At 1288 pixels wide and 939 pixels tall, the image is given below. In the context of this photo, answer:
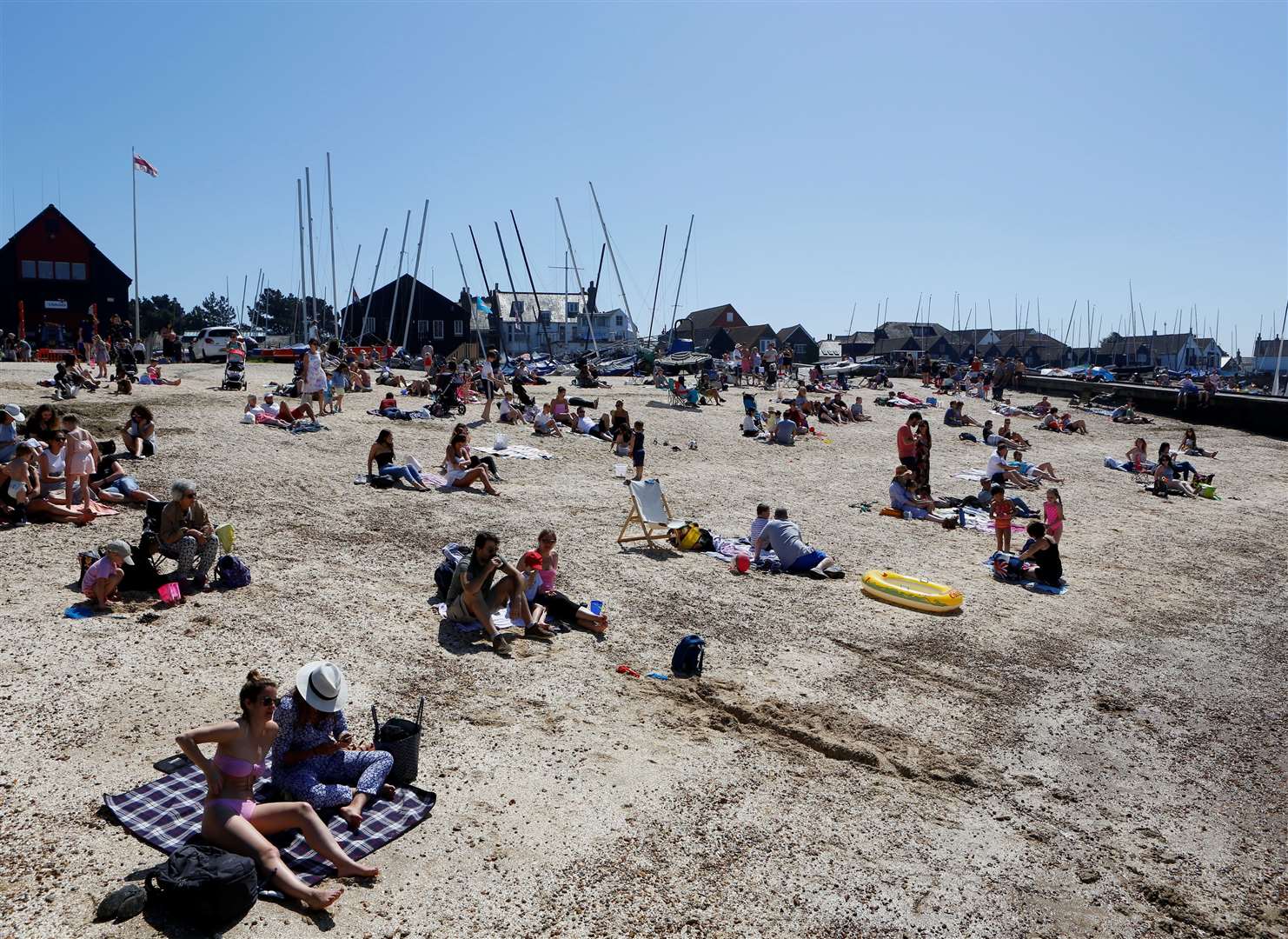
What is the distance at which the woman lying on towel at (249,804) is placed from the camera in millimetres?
5008

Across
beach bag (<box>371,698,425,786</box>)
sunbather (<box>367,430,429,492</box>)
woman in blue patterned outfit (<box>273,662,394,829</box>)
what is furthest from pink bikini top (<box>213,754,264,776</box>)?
sunbather (<box>367,430,429,492</box>)

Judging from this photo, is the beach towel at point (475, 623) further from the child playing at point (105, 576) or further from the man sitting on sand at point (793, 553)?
the man sitting on sand at point (793, 553)

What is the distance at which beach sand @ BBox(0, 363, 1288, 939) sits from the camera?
5367 mm

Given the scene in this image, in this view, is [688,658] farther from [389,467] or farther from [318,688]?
[389,467]

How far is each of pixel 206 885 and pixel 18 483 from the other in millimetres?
8600

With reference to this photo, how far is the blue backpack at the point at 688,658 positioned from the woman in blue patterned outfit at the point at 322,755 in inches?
131

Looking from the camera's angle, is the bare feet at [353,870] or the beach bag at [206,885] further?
the bare feet at [353,870]

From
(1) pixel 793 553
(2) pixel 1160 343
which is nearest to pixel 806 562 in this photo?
(1) pixel 793 553

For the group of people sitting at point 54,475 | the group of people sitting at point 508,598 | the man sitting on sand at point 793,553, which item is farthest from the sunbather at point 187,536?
the man sitting on sand at point 793,553

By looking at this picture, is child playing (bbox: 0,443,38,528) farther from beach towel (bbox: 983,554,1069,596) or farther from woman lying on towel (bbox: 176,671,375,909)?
beach towel (bbox: 983,554,1069,596)

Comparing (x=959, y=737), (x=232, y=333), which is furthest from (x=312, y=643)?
(x=232, y=333)

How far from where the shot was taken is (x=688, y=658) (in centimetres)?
868

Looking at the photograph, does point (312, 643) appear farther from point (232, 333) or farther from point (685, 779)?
point (232, 333)

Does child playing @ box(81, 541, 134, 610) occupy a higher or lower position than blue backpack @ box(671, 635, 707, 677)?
higher
